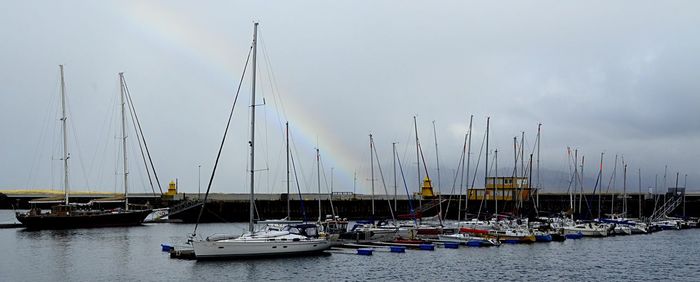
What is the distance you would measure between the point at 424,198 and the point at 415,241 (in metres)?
61.3

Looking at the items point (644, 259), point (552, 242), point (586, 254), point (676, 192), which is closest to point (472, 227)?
point (552, 242)

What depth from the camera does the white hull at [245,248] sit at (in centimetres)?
4856

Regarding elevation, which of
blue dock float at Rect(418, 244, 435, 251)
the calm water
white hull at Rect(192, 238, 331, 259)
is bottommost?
the calm water

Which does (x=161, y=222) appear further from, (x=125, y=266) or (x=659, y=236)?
(x=659, y=236)

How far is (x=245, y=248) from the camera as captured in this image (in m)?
49.0

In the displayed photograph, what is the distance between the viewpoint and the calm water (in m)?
44.7

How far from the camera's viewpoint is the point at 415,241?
66062 mm

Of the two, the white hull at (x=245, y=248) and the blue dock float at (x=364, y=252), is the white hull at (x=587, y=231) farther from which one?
the white hull at (x=245, y=248)

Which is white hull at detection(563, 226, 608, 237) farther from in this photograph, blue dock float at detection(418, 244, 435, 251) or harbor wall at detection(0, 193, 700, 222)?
blue dock float at detection(418, 244, 435, 251)

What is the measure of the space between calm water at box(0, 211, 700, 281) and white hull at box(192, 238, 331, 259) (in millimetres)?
586

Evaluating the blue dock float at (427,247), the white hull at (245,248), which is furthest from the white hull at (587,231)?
the white hull at (245,248)

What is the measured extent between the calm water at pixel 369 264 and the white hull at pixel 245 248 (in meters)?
0.59

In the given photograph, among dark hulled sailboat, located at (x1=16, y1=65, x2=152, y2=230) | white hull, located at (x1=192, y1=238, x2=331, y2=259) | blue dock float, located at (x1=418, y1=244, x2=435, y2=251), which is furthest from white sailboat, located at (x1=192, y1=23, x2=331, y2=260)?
dark hulled sailboat, located at (x1=16, y1=65, x2=152, y2=230)

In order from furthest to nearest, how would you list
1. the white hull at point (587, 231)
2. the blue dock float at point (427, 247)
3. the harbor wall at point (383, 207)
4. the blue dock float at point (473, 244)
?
the harbor wall at point (383, 207), the white hull at point (587, 231), the blue dock float at point (473, 244), the blue dock float at point (427, 247)
